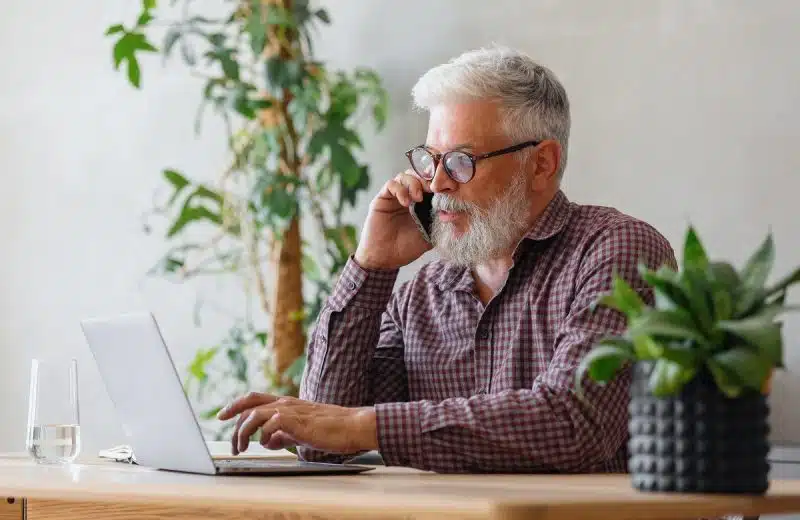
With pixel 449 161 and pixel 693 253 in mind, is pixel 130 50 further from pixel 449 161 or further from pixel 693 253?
pixel 693 253

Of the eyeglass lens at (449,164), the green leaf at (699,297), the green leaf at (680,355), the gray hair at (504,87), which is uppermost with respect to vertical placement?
the gray hair at (504,87)

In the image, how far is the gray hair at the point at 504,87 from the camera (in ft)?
6.95

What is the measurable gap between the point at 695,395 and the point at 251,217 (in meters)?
2.52

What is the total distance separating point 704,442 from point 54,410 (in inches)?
42.0

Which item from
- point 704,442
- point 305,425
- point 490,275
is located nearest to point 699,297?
point 704,442

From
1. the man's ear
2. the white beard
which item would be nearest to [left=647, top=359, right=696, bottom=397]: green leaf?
the white beard

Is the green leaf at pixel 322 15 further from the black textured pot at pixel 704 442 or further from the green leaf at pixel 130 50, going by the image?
the black textured pot at pixel 704 442

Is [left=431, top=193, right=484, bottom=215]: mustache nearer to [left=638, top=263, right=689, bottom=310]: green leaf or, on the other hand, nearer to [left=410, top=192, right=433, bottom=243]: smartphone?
[left=410, top=192, right=433, bottom=243]: smartphone

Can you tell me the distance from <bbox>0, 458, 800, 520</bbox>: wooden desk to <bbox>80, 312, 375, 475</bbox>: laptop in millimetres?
42

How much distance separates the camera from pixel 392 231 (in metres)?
2.25

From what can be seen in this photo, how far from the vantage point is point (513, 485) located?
1.35m

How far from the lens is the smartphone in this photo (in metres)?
2.21

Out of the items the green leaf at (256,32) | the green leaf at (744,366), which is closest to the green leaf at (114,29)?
the green leaf at (256,32)

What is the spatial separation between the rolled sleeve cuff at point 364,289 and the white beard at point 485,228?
12 cm
